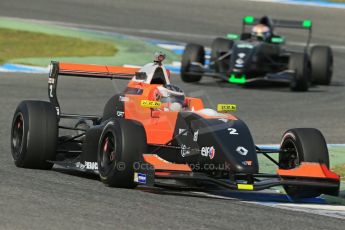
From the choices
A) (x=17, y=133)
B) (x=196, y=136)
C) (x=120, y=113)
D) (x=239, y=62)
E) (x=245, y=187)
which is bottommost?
(x=245, y=187)

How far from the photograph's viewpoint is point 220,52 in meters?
22.7

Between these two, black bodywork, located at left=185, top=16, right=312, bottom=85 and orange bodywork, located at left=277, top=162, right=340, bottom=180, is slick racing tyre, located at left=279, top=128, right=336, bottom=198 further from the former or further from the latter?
black bodywork, located at left=185, top=16, right=312, bottom=85

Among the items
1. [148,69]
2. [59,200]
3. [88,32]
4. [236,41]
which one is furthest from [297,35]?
[59,200]

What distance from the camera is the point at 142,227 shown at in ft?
28.0

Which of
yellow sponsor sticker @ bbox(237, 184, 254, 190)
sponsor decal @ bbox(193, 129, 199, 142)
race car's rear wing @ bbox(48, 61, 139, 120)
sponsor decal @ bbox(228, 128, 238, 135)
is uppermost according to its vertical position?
race car's rear wing @ bbox(48, 61, 139, 120)

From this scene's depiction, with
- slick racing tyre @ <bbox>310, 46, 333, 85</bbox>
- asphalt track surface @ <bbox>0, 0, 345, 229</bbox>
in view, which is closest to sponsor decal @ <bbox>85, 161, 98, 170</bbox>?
asphalt track surface @ <bbox>0, 0, 345, 229</bbox>

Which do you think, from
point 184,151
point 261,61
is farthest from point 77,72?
point 261,61

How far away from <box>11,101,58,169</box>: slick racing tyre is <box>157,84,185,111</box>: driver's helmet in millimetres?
1138

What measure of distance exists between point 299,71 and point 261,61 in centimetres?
93

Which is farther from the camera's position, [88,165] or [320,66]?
[320,66]

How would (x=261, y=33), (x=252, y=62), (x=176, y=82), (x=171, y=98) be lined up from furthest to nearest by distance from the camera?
(x=261, y=33), (x=176, y=82), (x=252, y=62), (x=171, y=98)

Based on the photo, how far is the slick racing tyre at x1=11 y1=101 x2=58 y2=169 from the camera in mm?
11375

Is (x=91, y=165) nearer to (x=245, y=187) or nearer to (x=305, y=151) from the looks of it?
A: (x=245, y=187)

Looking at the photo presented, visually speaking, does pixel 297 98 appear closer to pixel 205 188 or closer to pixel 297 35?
pixel 205 188
